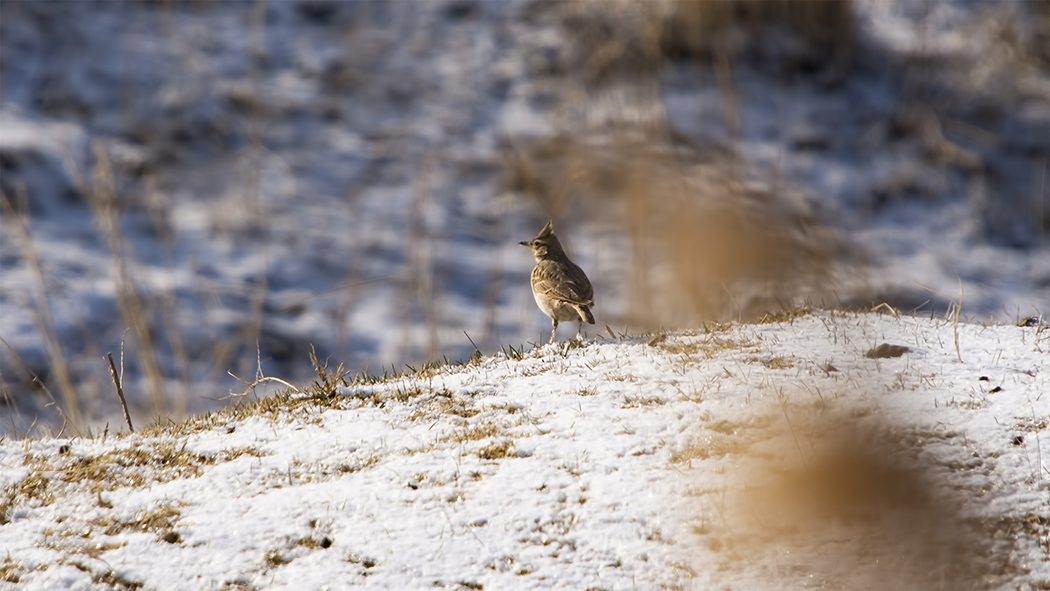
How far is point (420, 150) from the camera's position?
39.9ft

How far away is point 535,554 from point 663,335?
1985 mm

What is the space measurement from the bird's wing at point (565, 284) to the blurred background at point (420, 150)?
5.85 feet

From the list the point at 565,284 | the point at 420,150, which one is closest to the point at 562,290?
the point at 565,284

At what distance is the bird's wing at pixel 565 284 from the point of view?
5488mm

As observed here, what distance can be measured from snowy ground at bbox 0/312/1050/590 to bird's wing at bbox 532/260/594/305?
800 millimetres

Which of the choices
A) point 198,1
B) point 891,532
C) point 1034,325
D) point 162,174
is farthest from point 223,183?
point 891,532

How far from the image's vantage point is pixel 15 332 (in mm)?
8984

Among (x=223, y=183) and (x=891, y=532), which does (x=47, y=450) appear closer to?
(x=891, y=532)

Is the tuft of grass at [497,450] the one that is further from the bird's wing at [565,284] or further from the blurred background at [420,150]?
the blurred background at [420,150]

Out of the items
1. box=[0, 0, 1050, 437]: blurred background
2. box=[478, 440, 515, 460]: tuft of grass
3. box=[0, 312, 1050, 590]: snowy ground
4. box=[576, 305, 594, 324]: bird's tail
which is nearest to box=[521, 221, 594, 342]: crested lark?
box=[576, 305, 594, 324]: bird's tail

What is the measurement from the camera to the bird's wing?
5.49m

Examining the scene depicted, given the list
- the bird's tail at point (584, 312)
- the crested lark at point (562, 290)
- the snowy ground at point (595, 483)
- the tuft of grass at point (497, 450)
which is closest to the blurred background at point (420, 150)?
the crested lark at point (562, 290)

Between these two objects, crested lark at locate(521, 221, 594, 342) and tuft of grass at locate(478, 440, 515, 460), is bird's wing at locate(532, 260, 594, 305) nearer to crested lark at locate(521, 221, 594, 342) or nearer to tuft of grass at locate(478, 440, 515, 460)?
crested lark at locate(521, 221, 594, 342)

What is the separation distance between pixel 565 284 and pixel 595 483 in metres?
2.09
